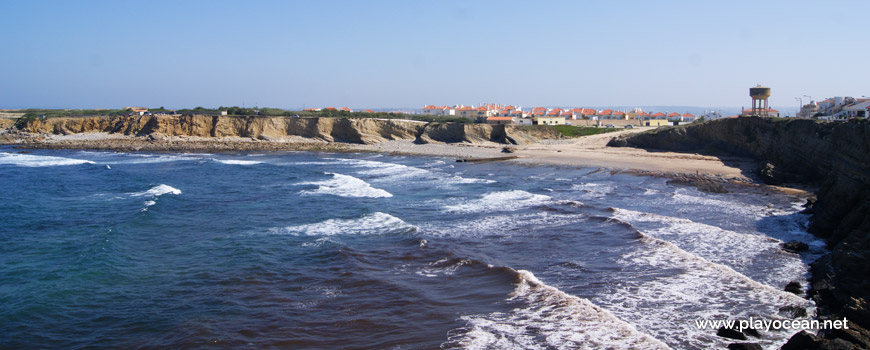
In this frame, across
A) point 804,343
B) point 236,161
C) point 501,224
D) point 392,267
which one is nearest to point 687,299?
point 804,343

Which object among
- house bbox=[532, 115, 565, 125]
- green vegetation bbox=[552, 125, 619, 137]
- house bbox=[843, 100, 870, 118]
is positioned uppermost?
house bbox=[843, 100, 870, 118]

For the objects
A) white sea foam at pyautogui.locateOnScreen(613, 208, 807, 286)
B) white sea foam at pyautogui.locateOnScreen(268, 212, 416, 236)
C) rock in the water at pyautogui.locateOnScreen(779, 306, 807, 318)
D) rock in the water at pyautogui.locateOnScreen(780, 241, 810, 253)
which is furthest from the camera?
white sea foam at pyautogui.locateOnScreen(268, 212, 416, 236)

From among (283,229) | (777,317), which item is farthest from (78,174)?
(777,317)

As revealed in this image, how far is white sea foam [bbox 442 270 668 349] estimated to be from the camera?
397 inches

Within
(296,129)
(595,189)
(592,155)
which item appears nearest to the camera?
(595,189)

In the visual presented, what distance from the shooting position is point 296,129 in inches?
2525

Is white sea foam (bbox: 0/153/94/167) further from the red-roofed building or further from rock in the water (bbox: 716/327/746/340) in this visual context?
the red-roofed building

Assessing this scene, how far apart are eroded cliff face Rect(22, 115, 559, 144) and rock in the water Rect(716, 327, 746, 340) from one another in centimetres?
4624

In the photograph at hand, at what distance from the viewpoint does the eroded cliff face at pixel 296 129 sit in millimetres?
57844

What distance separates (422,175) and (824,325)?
2685cm

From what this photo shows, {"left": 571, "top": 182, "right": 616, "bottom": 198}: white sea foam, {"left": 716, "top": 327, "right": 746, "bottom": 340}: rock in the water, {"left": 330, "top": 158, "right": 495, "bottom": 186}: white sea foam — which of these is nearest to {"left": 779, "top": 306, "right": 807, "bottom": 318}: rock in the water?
{"left": 716, "top": 327, "right": 746, "bottom": 340}: rock in the water

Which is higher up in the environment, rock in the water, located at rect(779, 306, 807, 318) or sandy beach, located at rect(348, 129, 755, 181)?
sandy beach, located at rect(348, 129, 755, 181)

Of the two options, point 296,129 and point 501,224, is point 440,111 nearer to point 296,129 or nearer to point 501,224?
point 296,129

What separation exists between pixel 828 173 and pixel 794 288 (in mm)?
14467
